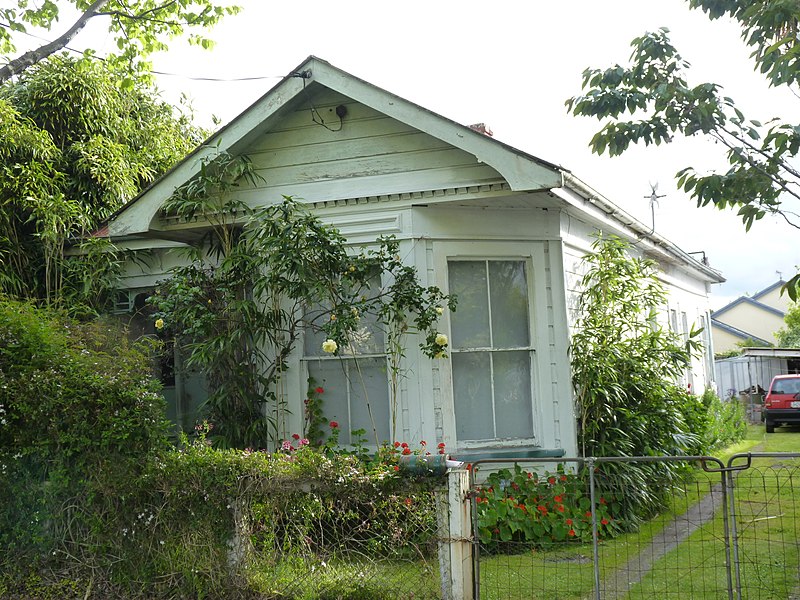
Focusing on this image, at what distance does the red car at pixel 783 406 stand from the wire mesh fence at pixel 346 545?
784 inches

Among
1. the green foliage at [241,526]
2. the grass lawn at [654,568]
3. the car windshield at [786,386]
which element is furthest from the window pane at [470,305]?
the car windshield at [786,386]

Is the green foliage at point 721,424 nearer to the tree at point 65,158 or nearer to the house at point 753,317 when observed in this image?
the tree at point 65,158

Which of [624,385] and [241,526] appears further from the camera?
[624,385]

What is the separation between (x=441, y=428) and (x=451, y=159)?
8.69ft

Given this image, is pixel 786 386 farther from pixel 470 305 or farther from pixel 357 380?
pixel 357 380

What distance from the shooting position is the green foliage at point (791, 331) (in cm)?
5519

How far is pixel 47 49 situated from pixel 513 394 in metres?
6.85

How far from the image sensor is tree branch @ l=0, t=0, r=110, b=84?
973 cm

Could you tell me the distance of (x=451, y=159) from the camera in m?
8.15

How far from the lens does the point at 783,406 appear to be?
22828mm

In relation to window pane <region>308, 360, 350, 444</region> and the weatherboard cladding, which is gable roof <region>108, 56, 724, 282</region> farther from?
window pane <region>308, 360, 350, 444</region>

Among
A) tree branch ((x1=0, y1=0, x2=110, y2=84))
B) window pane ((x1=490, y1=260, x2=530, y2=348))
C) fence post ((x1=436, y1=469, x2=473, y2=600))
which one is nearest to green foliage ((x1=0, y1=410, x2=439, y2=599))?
fence post ((x1=436, y1=469, x2=473, y2=600))

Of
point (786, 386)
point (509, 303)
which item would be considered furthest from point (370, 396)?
point (786, 386)

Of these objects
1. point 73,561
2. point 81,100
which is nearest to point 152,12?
point 81,100
